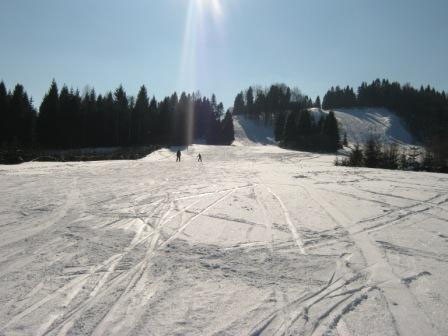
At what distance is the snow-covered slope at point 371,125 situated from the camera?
362 ft

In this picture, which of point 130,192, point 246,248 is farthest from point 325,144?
point 246,248

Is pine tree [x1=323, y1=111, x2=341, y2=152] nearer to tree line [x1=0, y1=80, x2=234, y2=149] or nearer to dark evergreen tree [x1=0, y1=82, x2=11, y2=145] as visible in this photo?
tree line [x1=0, y1=80, x2=234, y2=149]

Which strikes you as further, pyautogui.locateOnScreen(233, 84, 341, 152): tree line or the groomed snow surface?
pyautogui.locateOnScreen(233, 84, 341, 152): tree line

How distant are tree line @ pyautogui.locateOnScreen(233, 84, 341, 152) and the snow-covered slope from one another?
1068 centimetres

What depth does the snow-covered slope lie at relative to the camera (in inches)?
4343

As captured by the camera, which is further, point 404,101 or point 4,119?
point 404,101

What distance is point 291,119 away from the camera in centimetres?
7794

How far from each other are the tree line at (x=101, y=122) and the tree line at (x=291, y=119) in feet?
59.1

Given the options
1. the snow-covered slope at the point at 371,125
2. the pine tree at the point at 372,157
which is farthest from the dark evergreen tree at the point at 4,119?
the snow-covered slope at the point at 371,125

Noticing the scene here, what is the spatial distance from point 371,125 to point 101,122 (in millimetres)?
92085

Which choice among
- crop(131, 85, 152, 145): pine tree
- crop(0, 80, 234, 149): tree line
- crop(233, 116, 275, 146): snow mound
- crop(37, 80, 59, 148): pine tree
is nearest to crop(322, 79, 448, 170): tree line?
crop(233, 116, 275, 146): snow mound

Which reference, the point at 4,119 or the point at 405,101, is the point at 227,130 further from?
the point at 405,101

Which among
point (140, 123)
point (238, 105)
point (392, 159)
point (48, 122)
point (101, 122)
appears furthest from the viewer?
point (238, 105)

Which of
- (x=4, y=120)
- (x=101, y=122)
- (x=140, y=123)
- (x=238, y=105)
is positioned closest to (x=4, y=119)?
(x=4, y=120)
